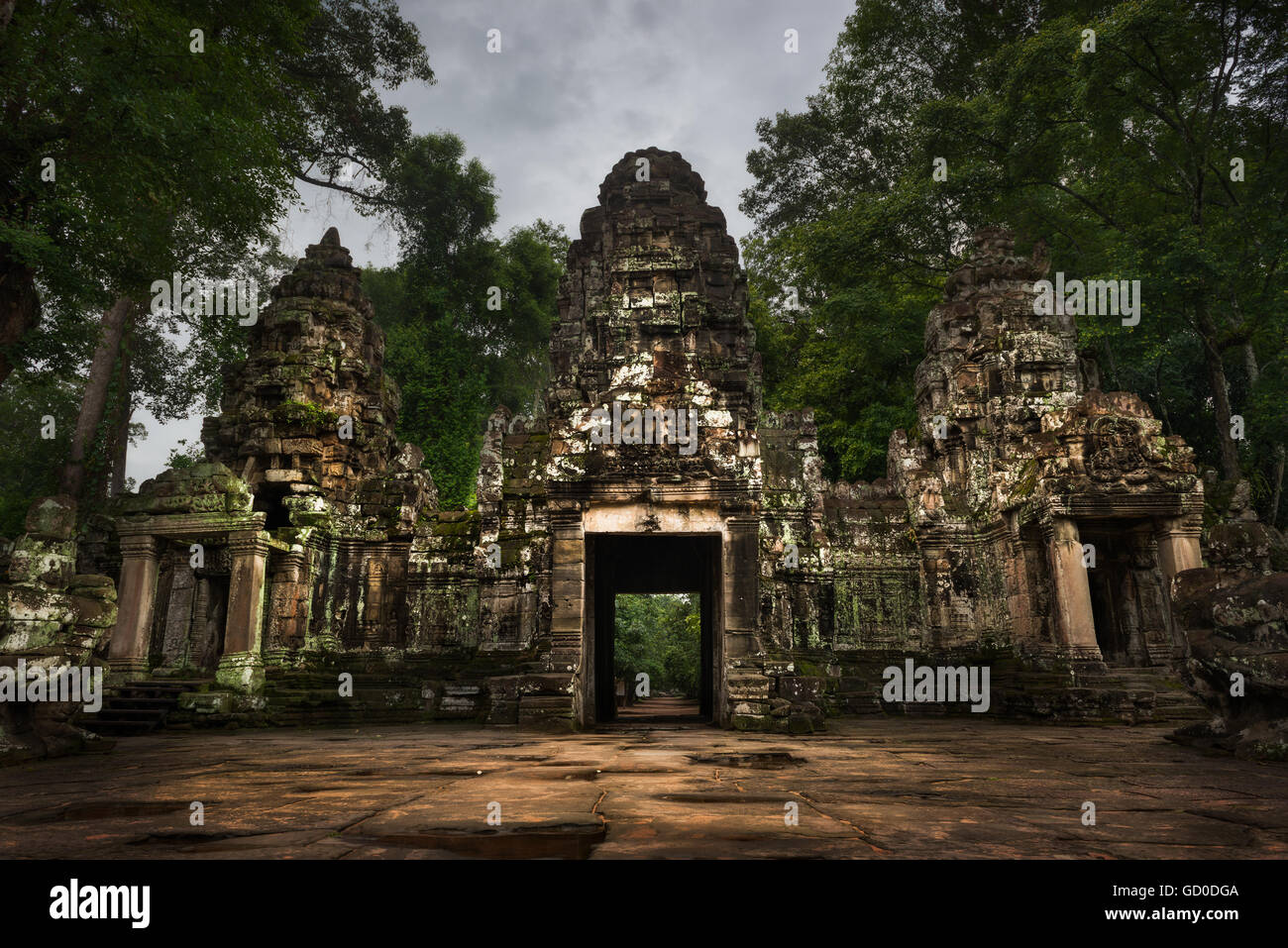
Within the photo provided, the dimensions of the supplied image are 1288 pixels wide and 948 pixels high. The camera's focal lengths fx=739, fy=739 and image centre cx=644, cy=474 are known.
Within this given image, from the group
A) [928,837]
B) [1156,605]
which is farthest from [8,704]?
[1156,605]

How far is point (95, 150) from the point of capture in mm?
10336

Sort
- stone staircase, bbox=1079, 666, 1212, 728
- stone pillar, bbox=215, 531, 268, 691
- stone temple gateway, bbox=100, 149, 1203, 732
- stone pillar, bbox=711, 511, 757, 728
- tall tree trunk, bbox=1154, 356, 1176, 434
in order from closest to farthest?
stone pillar, bbox=711, 511, 757, 728 → stone temple gateway, bbox=100, 149, 1203, 732 → stone staircase, bbox=1079, 666, 1212, 728 → stone pillar, bbox=215, 531, 268, 691 → tall tree trunk, bbox=1154, 356, 1176, 434

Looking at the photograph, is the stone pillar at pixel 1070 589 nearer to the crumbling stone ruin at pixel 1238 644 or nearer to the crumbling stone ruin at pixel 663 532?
the crumbling stone ruin at pixel 663 532

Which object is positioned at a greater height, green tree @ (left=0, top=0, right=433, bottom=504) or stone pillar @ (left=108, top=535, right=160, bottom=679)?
green tree @ (left=0, top=0, right=433, bottom=504)

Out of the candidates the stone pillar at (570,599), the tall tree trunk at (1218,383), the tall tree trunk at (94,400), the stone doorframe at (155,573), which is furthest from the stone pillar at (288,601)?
the tall tree trunk at (1218,383)

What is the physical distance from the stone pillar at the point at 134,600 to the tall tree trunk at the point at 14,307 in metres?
3.33

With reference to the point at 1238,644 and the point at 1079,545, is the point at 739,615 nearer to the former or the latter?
the point at 1238,644

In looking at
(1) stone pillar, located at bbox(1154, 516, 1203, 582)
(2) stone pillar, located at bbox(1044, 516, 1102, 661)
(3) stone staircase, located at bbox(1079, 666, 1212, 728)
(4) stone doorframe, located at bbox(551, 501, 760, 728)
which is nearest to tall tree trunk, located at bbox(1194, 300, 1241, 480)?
(1) stone pillar, located at bbox(1154, 516, 1203, 582)

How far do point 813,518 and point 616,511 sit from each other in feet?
17.7

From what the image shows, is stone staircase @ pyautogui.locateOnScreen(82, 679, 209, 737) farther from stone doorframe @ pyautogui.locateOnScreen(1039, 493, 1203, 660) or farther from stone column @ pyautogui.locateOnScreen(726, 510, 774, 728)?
stone doorframe @ pyautogui.locateOnScreen(1039, 493, 1203, 660)

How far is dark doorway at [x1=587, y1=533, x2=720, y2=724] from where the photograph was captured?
11477 millimetres

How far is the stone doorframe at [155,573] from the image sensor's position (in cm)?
1185

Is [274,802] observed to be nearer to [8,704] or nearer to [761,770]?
[761,770]

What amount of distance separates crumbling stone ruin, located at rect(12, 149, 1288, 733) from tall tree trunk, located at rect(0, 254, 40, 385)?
2929mm
